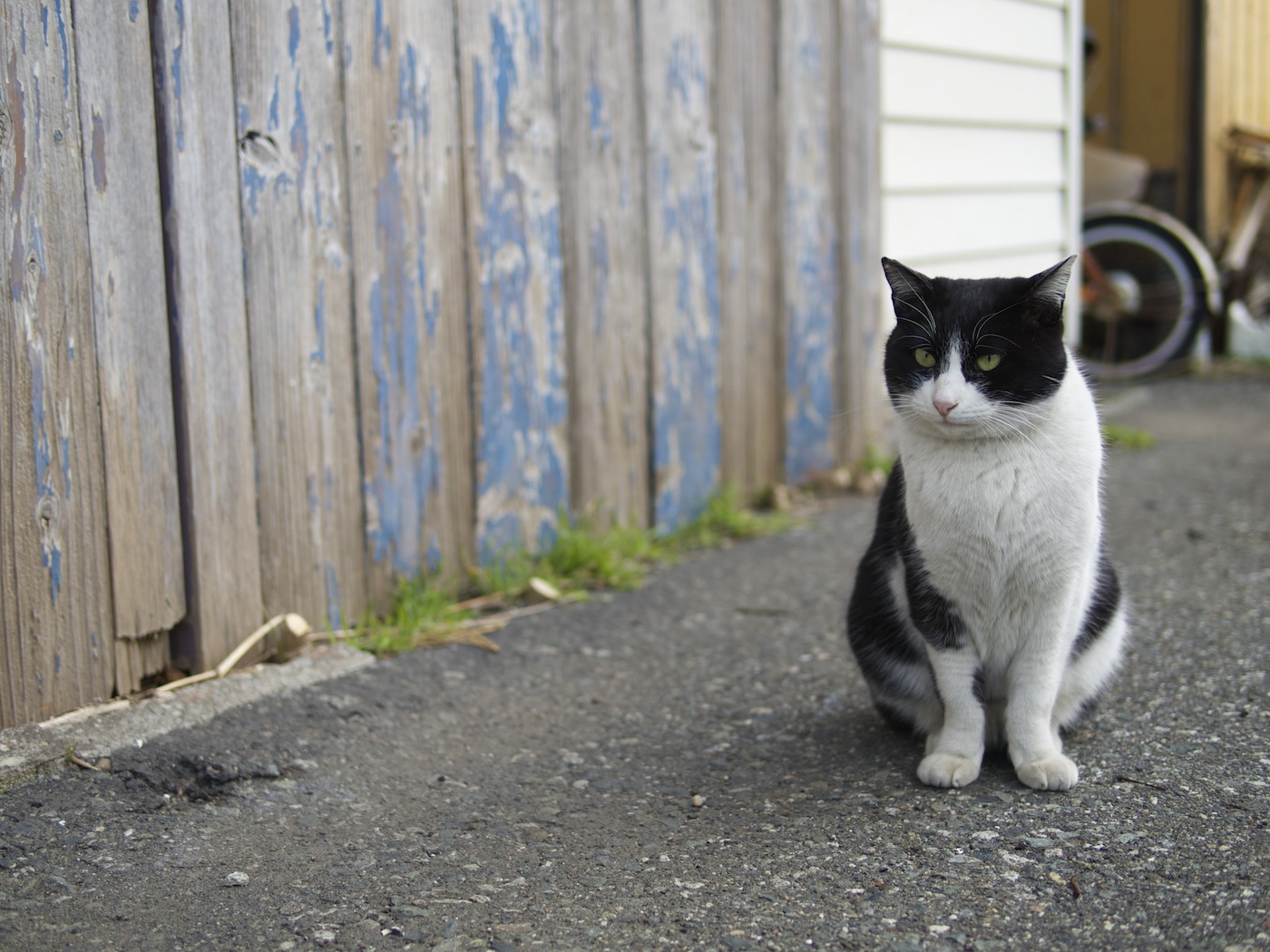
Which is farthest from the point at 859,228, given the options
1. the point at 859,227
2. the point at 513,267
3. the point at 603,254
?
the point at 513,267

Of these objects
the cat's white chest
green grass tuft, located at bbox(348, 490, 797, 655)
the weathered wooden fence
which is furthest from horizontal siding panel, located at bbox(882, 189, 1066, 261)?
the cat's white chest

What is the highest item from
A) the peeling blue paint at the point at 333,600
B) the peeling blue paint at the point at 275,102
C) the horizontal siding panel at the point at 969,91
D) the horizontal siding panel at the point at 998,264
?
the horizontal siding panel at the point at 969,91

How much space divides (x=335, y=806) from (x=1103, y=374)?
597 centimetres

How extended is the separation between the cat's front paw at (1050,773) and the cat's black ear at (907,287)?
0.85 metres

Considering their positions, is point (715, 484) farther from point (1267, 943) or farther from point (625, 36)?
point (1267, 943)

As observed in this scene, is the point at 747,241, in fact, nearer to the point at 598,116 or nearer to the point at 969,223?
the point at 598,116

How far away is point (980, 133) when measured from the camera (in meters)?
5.30

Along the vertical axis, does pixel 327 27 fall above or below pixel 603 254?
above

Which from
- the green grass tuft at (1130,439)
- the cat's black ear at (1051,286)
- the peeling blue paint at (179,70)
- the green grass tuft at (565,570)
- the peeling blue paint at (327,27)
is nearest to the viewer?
the cat's black ear at (1051,286)

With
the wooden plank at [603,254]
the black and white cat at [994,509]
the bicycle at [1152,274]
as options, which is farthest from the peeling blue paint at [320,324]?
the bicycle at [1152,274]

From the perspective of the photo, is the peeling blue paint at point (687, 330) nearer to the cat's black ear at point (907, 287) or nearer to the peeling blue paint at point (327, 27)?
the peeling blue paint at point (327, 27)

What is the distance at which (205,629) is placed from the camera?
2699 millimetres

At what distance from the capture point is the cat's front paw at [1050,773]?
219 centimetres

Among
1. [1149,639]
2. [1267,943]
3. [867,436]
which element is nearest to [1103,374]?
[867,436]
